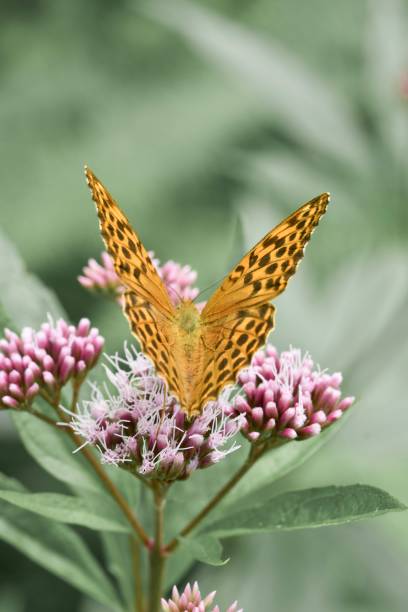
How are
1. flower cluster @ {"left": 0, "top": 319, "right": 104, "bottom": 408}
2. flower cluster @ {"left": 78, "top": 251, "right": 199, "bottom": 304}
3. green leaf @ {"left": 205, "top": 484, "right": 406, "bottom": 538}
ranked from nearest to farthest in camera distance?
green leaf @ {"left": 205, "top": 484, "right": 406, "bottom": 538} → flower cluster @ {"left": 0, "top": 319, "right": 104, "bottom": 408} → flower cluster @ {"left": 78, "top": 251, "right": 199, "bottom": 304}

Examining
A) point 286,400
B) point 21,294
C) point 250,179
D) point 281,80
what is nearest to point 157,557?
point 286,400

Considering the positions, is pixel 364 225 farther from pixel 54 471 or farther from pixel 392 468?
pixel 54 471

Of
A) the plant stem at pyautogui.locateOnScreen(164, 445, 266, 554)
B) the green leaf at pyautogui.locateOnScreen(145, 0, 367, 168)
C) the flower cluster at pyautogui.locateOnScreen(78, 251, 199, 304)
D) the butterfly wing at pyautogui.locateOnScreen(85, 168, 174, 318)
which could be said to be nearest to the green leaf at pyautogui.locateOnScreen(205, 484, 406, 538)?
the plant stem at pyautogui.locateOnScreen(164, 445, 266, 554)

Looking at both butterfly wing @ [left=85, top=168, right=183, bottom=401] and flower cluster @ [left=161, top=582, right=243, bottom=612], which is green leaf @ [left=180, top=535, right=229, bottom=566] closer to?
flower cluster @ [left=161, top=582, right=243, bottom=612]

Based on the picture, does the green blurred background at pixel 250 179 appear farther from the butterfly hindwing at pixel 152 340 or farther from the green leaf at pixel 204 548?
the green leaf at pixel 204 548

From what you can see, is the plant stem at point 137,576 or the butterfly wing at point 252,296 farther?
the plant stem at point 137,576

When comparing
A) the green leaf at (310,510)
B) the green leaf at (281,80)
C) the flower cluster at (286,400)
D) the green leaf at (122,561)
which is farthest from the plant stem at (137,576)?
the green leaf at (281,80)

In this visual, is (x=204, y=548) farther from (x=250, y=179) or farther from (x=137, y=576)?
(x=250, y=179)
